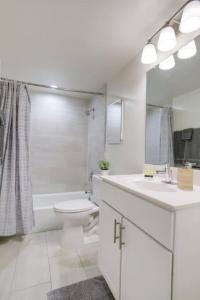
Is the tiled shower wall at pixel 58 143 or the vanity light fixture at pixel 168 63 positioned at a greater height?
the vanity light fixture at pixel 168 63

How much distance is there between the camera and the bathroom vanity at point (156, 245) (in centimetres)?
69

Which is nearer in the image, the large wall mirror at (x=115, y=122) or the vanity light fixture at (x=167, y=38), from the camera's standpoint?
the vanity light fixture at (x=167, y=38)

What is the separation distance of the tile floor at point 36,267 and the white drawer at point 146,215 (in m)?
0.85

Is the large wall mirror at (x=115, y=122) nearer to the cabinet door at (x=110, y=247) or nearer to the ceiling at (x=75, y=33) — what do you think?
the ceiling at (x=75, y=33)

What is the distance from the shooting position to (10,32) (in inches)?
58.7

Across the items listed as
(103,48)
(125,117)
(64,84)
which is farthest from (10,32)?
(125,117)

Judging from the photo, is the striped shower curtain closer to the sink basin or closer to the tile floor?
the tile floor

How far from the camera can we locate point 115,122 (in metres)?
2.21

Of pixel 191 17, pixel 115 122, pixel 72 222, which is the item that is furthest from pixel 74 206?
pixel 191 17

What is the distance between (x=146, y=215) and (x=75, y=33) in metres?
1.56

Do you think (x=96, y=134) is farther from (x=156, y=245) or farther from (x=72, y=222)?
(x=156, y=245)

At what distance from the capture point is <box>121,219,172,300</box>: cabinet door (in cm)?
72

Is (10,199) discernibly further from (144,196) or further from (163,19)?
(163,19)

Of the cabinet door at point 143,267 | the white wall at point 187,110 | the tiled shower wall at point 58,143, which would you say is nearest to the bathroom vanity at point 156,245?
the cabinet door at point 143,267
